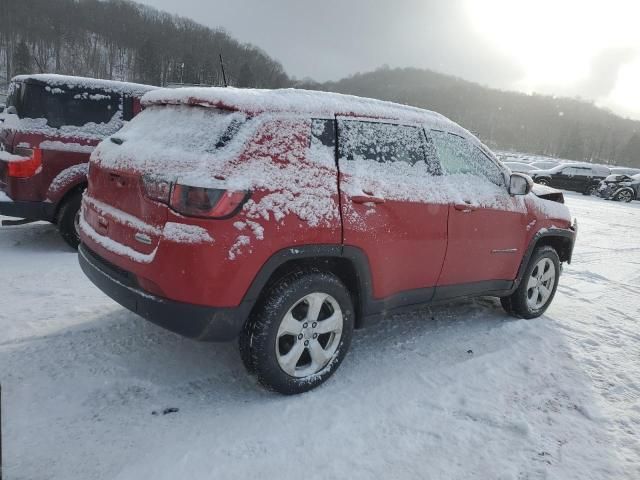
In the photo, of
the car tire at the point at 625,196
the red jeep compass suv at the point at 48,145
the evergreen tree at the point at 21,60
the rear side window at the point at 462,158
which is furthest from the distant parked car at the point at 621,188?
the evergreen tree at the point at 21,60

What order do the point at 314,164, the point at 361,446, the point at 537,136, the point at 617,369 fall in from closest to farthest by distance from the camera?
the point at 361,446 → the point at 314,164 → the point at 617,369 → the point at 537,136

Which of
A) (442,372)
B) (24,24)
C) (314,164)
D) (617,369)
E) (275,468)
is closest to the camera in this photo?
(275,468)

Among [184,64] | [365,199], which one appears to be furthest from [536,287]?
[184,64]

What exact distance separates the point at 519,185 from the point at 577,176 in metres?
24.2

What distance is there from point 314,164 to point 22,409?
204 centimetres

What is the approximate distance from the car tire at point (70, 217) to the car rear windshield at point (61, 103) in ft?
2.83

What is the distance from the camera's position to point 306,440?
7.86ft

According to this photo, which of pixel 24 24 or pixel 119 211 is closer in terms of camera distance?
pixel 119 211

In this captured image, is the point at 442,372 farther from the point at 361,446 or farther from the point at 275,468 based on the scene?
the point at 275,468

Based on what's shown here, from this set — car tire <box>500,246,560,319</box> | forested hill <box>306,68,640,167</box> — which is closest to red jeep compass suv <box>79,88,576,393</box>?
car tire <box>500,246,560,319</box>

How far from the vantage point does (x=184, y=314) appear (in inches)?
A: 94.7

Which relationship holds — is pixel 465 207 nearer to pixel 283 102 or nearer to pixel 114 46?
pixel 283 102

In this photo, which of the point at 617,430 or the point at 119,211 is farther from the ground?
the point at 119,211

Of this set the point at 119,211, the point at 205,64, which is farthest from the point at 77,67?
the point at 119,211
